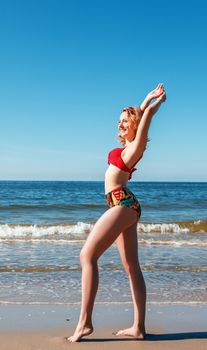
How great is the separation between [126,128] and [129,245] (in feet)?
3.18

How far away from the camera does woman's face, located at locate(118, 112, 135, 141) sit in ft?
13.6

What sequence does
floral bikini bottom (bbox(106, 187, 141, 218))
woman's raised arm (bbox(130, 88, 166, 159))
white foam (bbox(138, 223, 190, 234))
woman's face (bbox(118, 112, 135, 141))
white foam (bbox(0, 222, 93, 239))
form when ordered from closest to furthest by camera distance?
woman's raised arm (bbox(130, 88, 166, 159)) < floral bikini bottom (bbox(106, 187, 141, 218)) < woman's face (bbox(118, 112, 135, 141)) < white foam (bbox(0, 222, 93, 239)) < white foam (bbox(138, 223, 190, 234))

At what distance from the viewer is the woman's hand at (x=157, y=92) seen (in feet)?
13.2

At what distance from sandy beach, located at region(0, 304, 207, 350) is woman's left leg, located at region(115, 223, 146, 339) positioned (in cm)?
12

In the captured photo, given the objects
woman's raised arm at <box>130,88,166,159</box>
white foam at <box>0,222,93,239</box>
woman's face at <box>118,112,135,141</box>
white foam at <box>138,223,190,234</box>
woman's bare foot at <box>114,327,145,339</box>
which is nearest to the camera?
woman's raised arm at <box>130,88,166,159</box>

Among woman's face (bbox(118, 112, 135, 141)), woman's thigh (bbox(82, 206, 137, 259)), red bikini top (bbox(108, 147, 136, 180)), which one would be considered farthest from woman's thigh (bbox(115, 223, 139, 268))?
woman's face (bbox(118, 112, 135, 141))

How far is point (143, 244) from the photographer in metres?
12.7

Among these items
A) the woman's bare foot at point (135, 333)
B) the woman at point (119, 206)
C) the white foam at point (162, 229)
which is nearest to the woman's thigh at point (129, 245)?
the woman at point (119, 206)

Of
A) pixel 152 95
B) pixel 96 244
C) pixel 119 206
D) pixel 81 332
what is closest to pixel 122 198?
pixel 119 206

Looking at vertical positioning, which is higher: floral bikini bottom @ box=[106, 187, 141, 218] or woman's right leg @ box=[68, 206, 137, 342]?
floral bikini bottom @ box=[106, 187, 141, 218]

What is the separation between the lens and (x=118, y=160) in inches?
159

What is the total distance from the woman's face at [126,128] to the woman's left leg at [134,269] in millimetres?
728

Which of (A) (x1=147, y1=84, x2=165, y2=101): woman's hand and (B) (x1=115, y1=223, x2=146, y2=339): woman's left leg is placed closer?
(A) (x1=147, y1=84, x2=165, y2=101): woman's hand

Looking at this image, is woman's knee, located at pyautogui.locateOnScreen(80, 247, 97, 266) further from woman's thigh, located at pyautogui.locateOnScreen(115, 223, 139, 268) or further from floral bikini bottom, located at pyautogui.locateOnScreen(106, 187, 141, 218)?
floral bikini bottom, located at pyautogui.locateOnScreen(106, 187, 141, 218)
